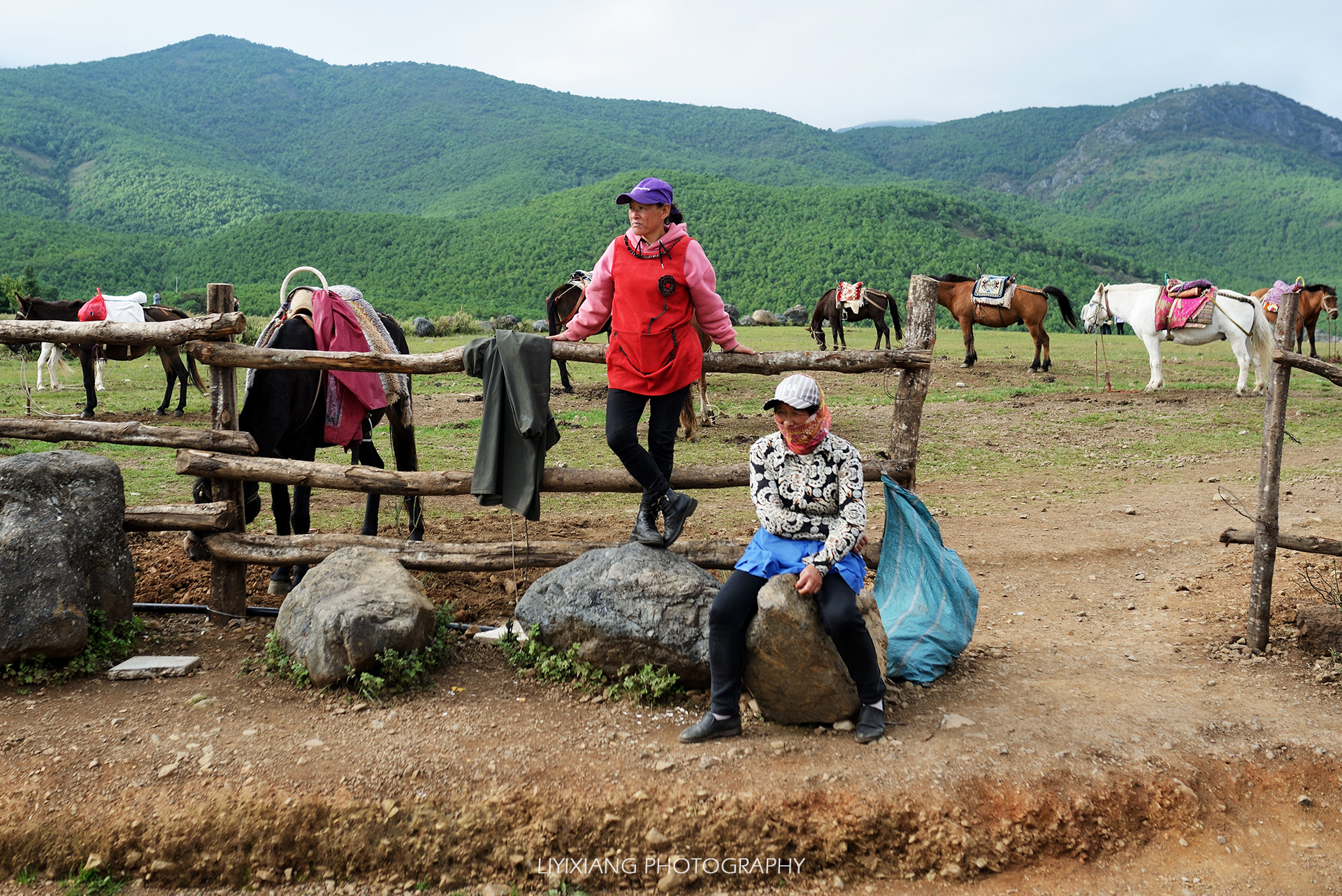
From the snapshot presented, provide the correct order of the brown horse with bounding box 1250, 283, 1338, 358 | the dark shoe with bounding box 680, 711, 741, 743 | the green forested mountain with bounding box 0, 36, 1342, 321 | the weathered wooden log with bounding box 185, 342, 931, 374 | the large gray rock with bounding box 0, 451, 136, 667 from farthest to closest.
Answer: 1. the green forested mountain with bounding box 0, 36, 1342, 321
2. the brown horse with bounding box 1250, 283, 1338, 358
3. the weathered wooden log with bounding box 185, 342, 931, 374
4. the large gray rock with bounding box 0, 451, 136, 667
5. the dark shoe with bounding box 680, 711, 741, 743

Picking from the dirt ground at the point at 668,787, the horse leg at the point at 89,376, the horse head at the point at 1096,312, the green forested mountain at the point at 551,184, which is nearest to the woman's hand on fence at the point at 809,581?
the dirt ground at the point at 668,787

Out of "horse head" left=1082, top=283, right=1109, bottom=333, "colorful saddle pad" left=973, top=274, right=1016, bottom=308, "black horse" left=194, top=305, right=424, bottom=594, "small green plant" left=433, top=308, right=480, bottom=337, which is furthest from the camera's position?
"small green plant" left=433, top=308, right=480, bottom=337

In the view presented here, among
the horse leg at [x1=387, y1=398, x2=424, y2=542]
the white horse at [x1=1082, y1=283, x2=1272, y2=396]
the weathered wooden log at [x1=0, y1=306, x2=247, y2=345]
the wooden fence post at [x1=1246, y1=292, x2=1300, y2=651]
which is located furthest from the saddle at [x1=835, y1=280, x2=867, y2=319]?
the weathered wooden log at [x1=0, y1=306, x2=247, y2=345]

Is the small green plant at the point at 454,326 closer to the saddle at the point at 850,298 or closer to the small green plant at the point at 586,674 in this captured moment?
the saddle at the point at 850,298

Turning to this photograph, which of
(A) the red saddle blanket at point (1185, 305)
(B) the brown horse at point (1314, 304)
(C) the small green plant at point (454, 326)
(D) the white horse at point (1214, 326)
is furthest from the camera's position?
(C) the small green plant at point (454, 326)

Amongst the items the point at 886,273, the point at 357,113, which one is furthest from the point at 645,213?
the point at 357,113

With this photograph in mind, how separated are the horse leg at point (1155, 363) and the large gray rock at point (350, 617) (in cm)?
1263

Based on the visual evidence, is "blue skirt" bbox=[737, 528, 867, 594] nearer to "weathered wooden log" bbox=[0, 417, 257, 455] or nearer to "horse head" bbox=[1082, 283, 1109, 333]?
"weathered wooden log" bbox=[0, 417, 257, 455]

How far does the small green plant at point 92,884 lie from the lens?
3.20 m

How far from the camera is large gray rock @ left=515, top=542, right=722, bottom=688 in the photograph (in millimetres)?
4055

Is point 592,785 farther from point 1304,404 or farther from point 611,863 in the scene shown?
point 1304,404

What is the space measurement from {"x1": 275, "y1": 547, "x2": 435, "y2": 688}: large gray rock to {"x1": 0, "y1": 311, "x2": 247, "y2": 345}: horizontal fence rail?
1.39 metres

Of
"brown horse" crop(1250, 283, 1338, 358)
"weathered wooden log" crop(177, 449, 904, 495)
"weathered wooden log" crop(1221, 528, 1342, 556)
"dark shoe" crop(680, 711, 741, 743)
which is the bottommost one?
"dark shoe" crop(680, 711, 741, 743)

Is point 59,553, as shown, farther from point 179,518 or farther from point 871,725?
point 871,725
